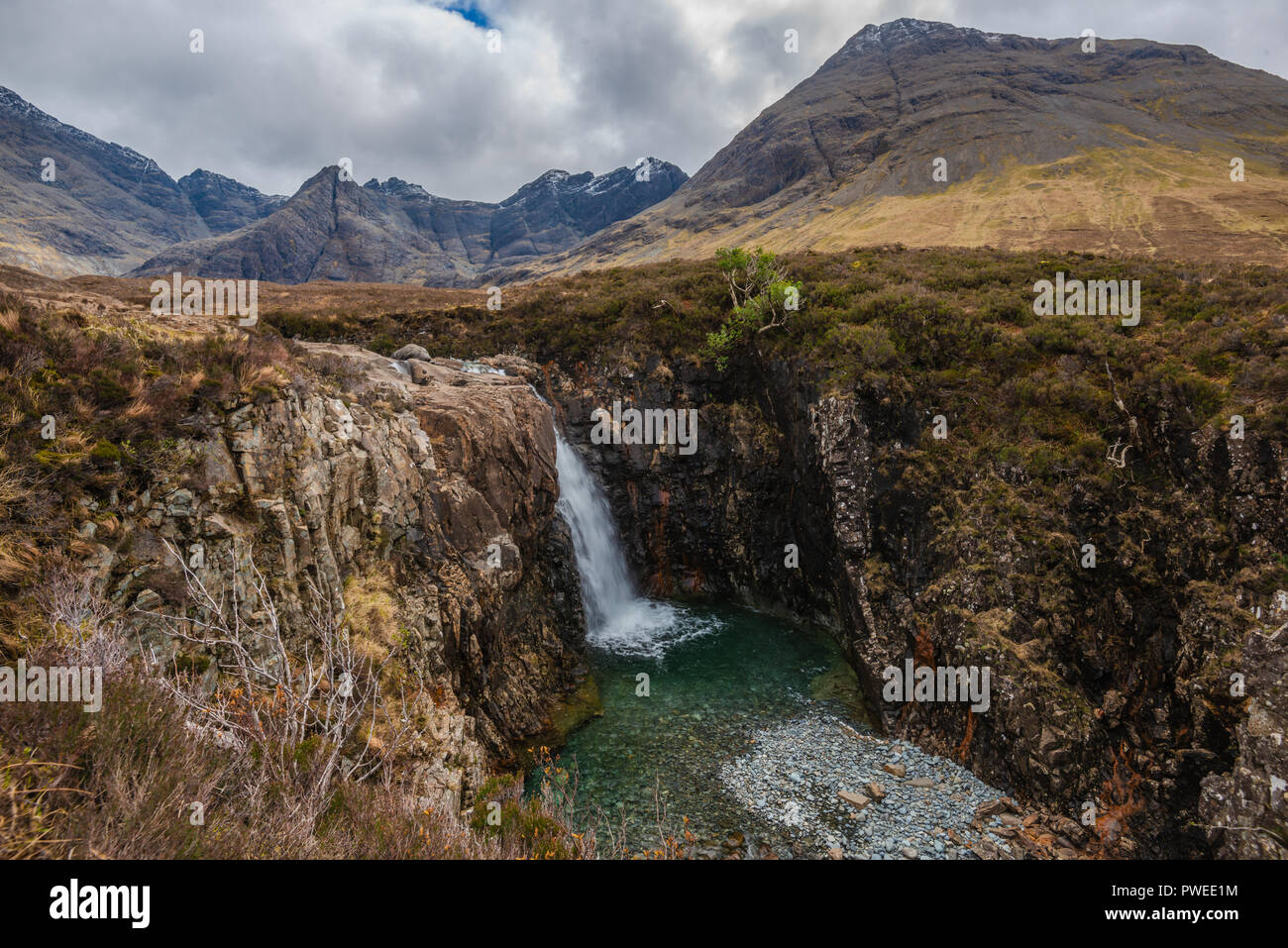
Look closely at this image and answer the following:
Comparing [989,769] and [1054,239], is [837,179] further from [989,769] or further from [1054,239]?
[989,769]

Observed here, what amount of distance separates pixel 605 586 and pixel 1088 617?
1906cm

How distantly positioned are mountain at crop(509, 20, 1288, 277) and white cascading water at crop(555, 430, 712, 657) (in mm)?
65805

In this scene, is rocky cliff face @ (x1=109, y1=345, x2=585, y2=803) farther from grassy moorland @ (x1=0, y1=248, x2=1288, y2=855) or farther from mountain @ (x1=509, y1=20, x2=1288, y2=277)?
mountain @ (x1=509, y1=20, x2=1288, y2=277)

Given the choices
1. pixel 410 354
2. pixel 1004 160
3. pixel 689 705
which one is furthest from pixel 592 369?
pixel 1004 160

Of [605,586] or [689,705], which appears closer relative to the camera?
[689,705]

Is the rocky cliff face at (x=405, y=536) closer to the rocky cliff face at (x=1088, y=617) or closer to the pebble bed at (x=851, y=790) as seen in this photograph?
the pebble bed at (x=851, y=790)

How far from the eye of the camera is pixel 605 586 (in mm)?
27297

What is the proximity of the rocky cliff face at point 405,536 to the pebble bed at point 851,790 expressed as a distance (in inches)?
287

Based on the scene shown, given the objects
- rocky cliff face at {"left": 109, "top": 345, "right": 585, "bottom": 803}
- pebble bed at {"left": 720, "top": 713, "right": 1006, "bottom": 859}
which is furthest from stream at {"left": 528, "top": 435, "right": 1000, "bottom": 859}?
rocky cliff face at {"left": 109, "top": 345, "right": 585, "bottom": 803}

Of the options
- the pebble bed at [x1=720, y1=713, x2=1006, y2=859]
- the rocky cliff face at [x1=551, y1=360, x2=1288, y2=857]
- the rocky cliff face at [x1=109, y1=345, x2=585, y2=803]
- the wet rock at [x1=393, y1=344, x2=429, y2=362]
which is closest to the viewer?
the rocky cliff face at [x1=109, y1=345, x2=585, y2=803]

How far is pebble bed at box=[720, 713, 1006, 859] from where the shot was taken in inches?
516

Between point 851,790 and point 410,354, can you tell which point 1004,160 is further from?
point 851,790

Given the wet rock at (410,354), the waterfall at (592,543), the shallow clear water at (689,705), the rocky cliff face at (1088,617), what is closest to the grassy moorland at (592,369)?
the rocky cliff face at (1088,617)
